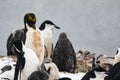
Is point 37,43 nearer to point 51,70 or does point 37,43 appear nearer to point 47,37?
point 51,70

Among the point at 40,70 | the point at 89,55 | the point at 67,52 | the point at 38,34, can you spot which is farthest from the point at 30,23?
the point at 89,55

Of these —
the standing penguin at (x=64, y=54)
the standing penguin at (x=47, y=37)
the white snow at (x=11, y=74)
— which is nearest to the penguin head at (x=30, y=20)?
the white snow at (x=11, y=74)

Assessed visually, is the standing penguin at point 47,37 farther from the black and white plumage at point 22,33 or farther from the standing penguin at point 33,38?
the standing penguin at point 33,38

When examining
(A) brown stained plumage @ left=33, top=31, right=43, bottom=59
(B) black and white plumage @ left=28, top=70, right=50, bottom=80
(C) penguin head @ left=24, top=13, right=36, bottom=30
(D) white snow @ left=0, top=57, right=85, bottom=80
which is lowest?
(D) white snow @ left=0, top=57, right=85, bottom=80

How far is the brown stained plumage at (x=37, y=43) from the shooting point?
13.4m

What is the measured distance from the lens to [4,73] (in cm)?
1196

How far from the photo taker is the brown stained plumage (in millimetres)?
13383

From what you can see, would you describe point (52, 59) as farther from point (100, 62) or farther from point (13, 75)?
point (13, 75)

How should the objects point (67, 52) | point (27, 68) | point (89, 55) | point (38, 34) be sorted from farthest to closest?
point (89, 55), point (67, 52), point (38, 34), point (27, 68)

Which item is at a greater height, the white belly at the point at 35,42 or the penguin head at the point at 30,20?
the penguin head at the point at 30,20

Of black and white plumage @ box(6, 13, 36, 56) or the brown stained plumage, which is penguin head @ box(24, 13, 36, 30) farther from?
the brown stained plumage

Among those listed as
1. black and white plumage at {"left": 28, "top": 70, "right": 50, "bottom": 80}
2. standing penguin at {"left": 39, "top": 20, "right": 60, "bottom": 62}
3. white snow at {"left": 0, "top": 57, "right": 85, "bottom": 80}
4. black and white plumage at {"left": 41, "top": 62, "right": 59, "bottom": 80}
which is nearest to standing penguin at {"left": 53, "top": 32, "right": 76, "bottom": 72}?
standing penguin at {"left": 39, "top": 20, "right": 60, "bottom": 62}

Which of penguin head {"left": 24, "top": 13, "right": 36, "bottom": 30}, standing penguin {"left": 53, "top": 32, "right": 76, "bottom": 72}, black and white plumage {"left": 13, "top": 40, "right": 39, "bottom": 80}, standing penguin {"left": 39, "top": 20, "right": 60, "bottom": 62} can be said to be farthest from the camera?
standing penguin {"left": 39, "top": 20, "right": 60, "bottom": 62}

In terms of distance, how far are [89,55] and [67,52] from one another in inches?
112
